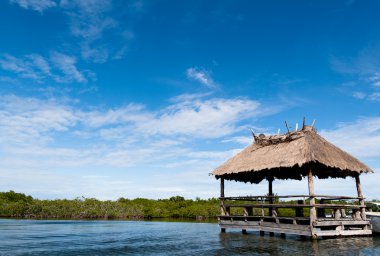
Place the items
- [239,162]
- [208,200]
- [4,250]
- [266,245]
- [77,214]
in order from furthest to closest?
[208,200], [77,214], [239,162], [266,245], [4,250]

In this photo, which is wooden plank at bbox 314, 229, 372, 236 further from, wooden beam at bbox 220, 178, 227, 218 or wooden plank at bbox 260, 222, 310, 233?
wooden beam at bbox 220, 178, 227, 218

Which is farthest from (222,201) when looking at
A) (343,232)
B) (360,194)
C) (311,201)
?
(360,194)

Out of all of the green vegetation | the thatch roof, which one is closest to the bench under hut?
the thatch roof

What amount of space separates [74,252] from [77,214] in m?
34.8

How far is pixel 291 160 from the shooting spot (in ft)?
56.2

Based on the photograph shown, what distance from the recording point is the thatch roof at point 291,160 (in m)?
17.1

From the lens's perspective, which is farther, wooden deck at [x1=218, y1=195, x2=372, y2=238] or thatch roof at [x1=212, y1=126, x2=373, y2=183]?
thatch roof at [x1=212, y1=126, x2=373, y2=183]

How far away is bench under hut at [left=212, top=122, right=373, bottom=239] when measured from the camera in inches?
658

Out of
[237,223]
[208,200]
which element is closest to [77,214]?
[208,200]

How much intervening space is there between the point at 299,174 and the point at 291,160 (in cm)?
552

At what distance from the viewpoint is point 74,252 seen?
563 inches

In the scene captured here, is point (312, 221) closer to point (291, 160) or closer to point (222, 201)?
point (291, 160)

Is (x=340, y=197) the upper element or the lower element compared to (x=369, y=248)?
upper

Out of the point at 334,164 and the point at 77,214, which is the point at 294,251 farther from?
the point at 77,214
